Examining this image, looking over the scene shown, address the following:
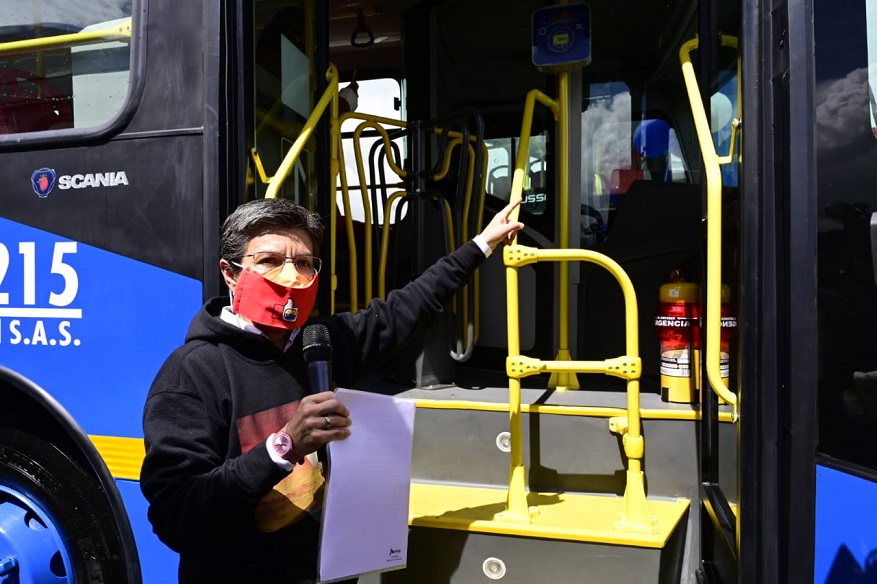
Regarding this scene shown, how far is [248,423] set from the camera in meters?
1.44

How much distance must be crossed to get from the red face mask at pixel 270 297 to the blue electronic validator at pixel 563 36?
1.67 m

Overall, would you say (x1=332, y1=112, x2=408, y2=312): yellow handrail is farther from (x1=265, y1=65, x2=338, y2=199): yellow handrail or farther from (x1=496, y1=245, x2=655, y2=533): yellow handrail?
(x1=496, y1=245, x2=655, y2=533): yellow handrail

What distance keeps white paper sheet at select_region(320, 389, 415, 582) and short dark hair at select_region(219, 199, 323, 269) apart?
39cm

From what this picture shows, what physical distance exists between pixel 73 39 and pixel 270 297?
1227 millimetres

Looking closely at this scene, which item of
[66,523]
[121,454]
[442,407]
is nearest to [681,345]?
[442,407]

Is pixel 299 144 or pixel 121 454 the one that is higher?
pixel 299 144

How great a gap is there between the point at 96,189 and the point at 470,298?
1.64 meters

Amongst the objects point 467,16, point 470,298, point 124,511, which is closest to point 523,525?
point 124,511

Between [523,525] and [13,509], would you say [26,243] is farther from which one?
[523,525]

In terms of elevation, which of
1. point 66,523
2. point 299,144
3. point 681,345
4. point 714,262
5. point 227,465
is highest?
point 299,144

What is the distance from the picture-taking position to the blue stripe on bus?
6.35ft

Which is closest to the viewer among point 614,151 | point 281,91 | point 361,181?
point 281,91

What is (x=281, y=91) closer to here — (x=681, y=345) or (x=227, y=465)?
(x=227, y=465)

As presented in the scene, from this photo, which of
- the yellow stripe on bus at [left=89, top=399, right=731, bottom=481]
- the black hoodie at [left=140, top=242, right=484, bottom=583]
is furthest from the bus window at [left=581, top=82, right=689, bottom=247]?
the black hoodie at [left=140, top=242, right=484, bottom=583]
